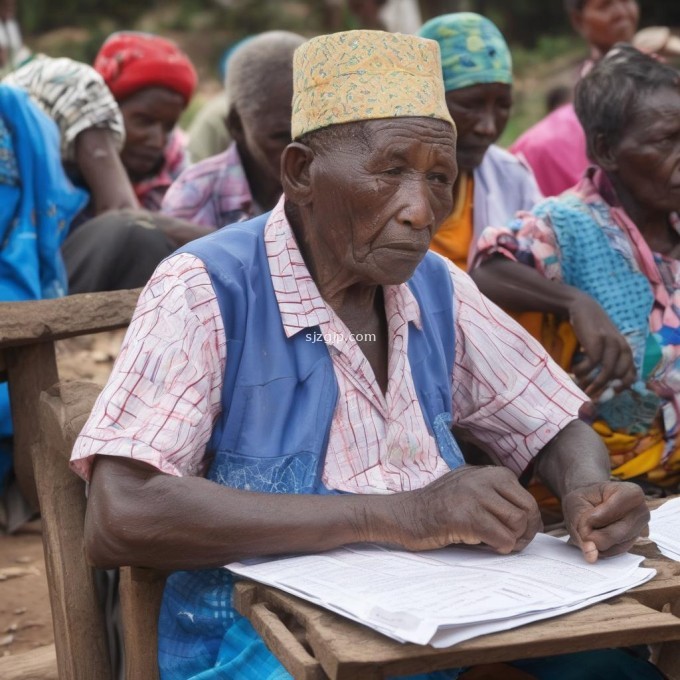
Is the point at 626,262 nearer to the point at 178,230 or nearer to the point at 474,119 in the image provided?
the point at 474,119

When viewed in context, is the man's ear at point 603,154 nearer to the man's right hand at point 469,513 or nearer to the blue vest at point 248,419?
the blue vest at point 248,419

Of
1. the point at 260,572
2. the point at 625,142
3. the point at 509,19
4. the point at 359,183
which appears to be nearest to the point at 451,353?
the point at 359,183

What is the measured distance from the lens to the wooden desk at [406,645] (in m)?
1.62

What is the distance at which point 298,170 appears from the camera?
2.32 m

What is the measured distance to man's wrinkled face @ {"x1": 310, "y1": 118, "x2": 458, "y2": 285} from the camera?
2.21 metres

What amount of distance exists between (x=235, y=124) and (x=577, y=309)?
1887 millimetres

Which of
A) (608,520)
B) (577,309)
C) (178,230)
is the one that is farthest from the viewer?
(178,230)

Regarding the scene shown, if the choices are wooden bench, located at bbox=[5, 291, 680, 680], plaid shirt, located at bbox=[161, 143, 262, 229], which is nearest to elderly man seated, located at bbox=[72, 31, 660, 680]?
wooden bench, located at bbox=[5, 291, 680, 680]

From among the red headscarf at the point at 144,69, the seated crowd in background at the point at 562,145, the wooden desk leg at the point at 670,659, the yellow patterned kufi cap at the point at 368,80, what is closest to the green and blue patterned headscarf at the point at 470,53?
the seated crowd in background at the point at 562,145

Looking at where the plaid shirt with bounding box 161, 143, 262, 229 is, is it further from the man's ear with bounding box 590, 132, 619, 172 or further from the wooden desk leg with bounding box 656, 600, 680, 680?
the wooden desk leg with bounding box 656, 600, 680, 680

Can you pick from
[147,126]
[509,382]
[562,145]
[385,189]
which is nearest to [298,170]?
[385,189]

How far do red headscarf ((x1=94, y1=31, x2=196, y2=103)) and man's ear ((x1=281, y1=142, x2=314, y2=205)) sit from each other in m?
2.90

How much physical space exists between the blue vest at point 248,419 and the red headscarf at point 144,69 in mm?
2950

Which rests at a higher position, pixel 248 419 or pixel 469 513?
pixel 248 419
